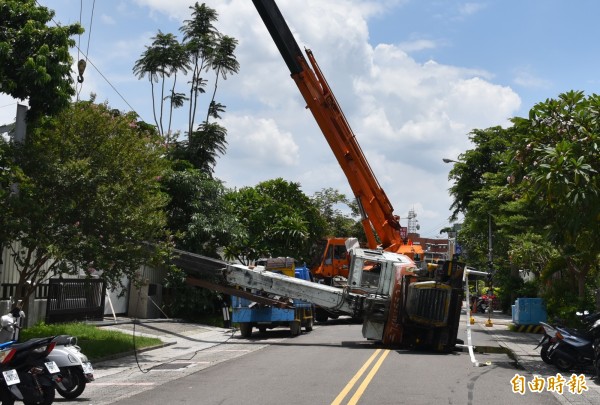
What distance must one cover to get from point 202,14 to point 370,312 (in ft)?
103

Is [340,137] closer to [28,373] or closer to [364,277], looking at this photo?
[364,277]

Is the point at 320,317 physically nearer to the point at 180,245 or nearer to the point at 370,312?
the point at 180,245

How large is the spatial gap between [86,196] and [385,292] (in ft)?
29.7

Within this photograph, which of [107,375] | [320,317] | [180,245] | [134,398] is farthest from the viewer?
[320,317]

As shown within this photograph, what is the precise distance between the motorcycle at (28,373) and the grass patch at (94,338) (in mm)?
5914

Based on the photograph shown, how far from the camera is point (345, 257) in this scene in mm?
34781

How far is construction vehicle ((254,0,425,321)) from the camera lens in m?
24.2

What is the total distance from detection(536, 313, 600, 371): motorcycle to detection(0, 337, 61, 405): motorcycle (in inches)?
415

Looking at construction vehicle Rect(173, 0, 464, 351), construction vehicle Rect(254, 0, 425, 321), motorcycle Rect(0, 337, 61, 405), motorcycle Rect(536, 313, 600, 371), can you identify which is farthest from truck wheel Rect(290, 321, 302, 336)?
motorcycle Rect(0, 337, 61, 405)

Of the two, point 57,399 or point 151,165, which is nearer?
point 57,399

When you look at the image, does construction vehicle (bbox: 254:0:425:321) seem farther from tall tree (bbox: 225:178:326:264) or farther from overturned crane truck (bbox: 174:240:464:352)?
tall tree (bbox: 225:178:326:264)

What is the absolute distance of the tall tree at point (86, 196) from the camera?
1603 cm

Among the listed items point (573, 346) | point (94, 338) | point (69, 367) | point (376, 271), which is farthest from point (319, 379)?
point (376, 271)

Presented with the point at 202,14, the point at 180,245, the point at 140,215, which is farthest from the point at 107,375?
the point at 202,14
